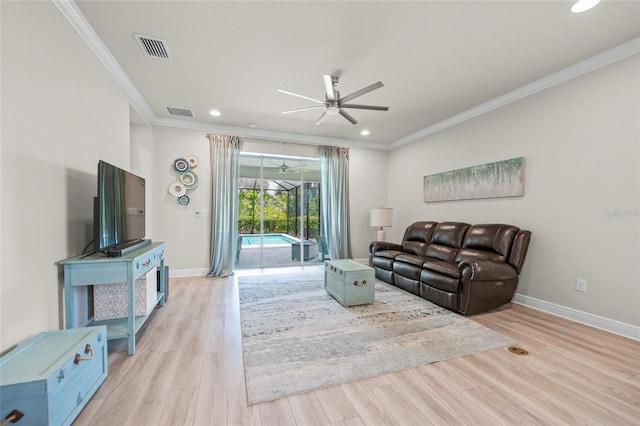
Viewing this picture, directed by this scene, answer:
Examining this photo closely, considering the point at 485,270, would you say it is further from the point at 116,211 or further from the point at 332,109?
the point at 116,211

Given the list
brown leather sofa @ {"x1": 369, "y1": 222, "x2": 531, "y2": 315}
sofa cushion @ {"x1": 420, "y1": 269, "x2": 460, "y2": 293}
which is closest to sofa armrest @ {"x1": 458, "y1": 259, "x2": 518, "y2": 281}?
brown leather sofa @ {"x1": 369, "y1": 222, "x2": 531, "y2": 315}

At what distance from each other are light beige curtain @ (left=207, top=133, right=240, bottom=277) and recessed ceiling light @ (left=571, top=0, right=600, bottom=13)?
4.32 metres

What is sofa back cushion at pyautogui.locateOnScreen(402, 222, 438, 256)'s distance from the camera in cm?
409

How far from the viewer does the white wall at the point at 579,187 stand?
2.33 m

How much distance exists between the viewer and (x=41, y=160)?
163 centimetres

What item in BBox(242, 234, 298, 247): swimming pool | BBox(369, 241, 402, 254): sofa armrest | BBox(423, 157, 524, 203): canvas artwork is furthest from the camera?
BBox(242, 234, 298, 247): swimming pool

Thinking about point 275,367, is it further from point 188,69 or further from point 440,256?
point 188,69

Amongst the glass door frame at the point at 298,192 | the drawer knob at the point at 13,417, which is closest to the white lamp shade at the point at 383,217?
the glass door frame at the point at 298,192

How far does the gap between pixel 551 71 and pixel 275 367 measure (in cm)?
398

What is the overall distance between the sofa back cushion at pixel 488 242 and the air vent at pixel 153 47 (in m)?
4.06

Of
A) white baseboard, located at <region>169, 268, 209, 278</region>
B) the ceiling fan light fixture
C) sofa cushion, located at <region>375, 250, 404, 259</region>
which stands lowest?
white baseboard, located at <region>169, 268, 209, 278</region>

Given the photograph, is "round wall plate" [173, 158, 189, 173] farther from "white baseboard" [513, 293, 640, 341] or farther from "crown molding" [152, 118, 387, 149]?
"white baseboard" [513, 293, 640, 341]

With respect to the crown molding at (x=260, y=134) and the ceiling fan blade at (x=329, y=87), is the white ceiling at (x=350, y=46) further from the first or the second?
the crown molding at (x=260, y=134)

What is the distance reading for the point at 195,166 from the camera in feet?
14.3
